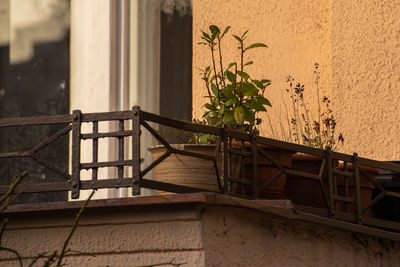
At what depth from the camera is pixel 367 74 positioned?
632 cm

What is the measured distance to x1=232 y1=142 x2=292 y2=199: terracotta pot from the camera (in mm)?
4715

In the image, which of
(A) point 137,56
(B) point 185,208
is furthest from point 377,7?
(B) point 185,208

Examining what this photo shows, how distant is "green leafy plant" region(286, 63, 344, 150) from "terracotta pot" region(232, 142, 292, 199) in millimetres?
1251

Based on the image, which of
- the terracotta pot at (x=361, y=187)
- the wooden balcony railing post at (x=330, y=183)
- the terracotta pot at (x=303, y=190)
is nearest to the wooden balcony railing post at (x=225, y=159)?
the terracotta pot at (x=303, y=190)

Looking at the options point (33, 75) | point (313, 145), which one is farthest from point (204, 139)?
point (33, 75)

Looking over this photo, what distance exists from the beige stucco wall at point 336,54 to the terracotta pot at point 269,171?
1.51 metres

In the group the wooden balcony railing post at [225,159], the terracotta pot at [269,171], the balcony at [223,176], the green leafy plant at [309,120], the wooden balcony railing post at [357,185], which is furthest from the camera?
the green leafy plant at [309,120]

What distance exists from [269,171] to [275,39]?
2.16 meters

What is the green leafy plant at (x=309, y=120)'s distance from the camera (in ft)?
20.3

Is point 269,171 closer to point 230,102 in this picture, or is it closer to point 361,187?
point 230,102

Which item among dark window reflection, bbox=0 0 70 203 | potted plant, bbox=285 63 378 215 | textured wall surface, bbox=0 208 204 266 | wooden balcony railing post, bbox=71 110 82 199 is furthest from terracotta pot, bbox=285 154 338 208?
dark window reflection, bbox=0 0 70 203

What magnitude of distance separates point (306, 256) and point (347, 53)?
7.26 feet

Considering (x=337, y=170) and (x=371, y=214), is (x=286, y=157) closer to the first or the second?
(x=337, y=170)

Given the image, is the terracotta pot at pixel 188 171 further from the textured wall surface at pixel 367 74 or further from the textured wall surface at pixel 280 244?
the textured wall surface at pixel 367 74
